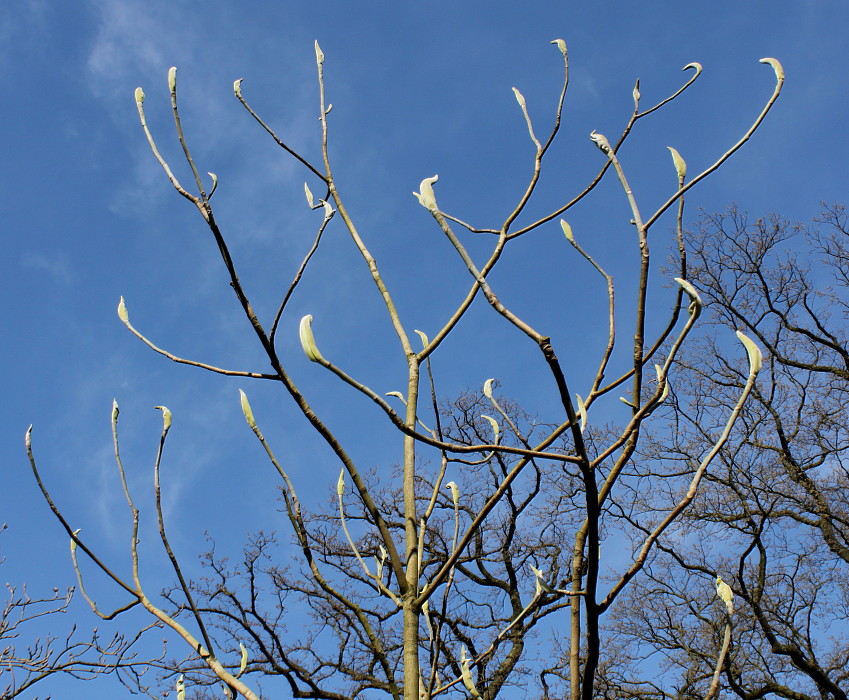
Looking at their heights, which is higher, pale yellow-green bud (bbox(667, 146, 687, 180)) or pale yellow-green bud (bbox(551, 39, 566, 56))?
pale yellow-green bud (bbox(551, 39, 566, 56))

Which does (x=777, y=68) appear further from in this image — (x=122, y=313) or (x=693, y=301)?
(x=122, y=313)

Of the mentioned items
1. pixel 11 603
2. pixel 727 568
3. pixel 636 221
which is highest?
pixel 727 568

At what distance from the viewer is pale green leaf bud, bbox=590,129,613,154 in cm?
96

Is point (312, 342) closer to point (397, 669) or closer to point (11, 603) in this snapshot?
point (11, 603)

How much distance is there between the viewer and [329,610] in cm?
1097

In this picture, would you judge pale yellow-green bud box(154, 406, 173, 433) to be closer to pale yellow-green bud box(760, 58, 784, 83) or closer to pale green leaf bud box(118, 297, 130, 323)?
pale green leaf bud box(118, 297, 130, 323)

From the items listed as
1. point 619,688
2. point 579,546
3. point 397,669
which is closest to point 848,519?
point 619,688

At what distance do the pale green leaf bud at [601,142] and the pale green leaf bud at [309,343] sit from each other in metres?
0.45

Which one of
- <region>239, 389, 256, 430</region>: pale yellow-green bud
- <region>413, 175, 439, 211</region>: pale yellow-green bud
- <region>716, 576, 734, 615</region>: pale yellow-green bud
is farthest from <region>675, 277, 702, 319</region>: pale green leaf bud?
<region>239, 389, 256, 430</region>: pale yellow-green bud

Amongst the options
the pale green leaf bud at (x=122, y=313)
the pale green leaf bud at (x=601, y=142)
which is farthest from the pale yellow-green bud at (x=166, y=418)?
the pale green leaf bud at (x=601, y=142)

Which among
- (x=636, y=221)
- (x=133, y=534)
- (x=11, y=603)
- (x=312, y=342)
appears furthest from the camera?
(x=11, y=603)

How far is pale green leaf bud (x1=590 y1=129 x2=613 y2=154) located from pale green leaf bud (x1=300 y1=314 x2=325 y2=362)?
451 millimetres

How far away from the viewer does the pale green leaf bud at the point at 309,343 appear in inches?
31.1

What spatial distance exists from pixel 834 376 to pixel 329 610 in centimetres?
826
